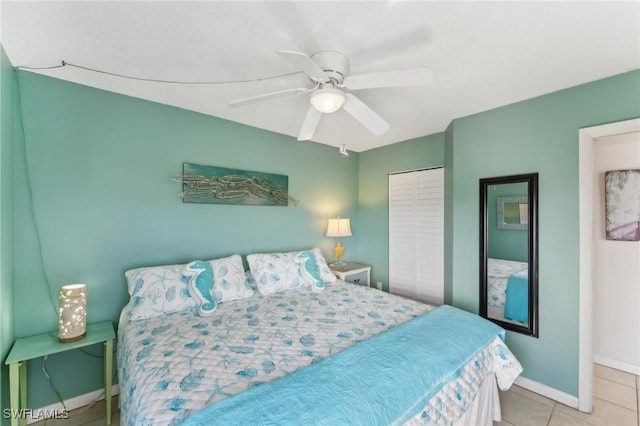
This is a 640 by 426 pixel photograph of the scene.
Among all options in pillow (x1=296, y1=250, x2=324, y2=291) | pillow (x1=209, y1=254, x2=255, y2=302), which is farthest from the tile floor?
pillow (x1=296, y1=250, x2=324, y2=291)

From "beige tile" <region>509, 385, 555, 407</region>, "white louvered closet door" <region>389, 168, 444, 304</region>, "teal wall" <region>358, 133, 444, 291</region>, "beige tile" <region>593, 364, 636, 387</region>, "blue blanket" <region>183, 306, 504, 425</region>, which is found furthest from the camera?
"teal wall" <region>358, 133, 444, 291</region>

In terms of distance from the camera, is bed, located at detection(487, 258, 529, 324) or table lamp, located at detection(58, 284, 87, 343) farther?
bed, located at detection(487, 258, 529, 324)

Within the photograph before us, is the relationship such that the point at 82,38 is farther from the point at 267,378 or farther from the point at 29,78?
the point at 267,378

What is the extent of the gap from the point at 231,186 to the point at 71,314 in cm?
161

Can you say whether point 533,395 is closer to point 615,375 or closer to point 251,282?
point 615,375

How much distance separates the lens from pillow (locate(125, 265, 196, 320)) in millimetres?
1960

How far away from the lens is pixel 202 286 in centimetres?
212

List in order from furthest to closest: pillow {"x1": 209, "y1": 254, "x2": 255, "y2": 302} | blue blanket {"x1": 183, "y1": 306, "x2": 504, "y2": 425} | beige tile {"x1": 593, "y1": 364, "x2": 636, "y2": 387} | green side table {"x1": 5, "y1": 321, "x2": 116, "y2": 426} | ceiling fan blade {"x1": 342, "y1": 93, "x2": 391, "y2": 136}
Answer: beige tile {"x1": 593, "y1": 364, "x2": 636, "y2": 387} → pillow {"x1": 209, "y1": 254, "x2": 255, "y2": 302} → ceiling fan blade {"x1": 342, "y1": 93, "x2": 391, "y2": 136} → green side table {"x1": 5, "y1": 321, "x2": 116, "y2": 426} → blue blanket {"x1": 183, "y1": 306, "x2": 504, "y2": 425}

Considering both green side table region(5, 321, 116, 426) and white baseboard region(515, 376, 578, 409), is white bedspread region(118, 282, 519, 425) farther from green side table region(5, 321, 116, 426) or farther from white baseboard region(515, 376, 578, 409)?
white baseboard region(515, 376, 578, 409)

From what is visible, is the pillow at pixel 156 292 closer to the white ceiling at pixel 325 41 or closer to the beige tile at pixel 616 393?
the white ceiling at pixel 325 41

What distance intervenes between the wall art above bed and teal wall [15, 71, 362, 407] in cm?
7

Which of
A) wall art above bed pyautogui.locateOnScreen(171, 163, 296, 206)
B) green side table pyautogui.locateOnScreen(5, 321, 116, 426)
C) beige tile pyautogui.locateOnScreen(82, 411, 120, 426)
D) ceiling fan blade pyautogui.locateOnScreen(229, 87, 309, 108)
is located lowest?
beige tile pyautogui.locateOnScreen(82, 411, 120, 426)

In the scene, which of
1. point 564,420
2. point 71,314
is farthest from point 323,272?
point 564,420

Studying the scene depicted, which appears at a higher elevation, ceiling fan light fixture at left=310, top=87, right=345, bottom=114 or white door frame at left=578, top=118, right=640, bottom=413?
ceiling fan light fixture at left=310, top=87, right=345, bottom=114
